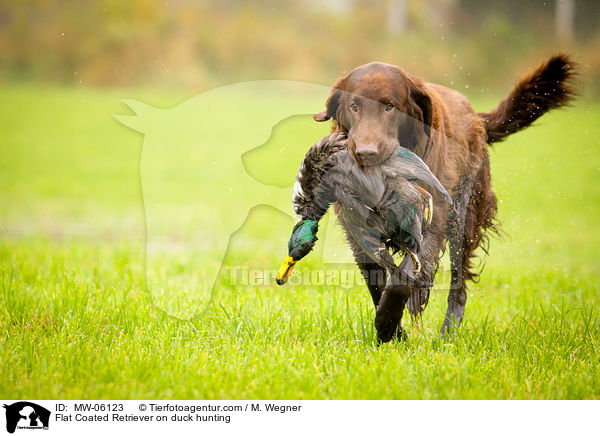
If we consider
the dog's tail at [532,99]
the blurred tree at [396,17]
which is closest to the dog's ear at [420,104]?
the dog's tail at [532,99]

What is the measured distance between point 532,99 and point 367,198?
1.61m

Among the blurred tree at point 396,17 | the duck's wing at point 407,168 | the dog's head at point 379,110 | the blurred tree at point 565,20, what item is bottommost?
the duck's wing at point 407,168

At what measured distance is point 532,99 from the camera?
362cm

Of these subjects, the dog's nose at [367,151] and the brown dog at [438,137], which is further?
the brown dog at [438,137]

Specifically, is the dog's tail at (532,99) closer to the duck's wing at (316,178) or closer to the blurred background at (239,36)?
the duck's wing at (316,178)

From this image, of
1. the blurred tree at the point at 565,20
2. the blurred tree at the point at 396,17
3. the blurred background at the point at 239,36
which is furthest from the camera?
the blurred tree at the point at 396,17

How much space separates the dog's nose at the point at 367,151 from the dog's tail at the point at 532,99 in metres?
1.45

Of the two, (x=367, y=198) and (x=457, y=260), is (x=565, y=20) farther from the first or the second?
(x=367, y=198)

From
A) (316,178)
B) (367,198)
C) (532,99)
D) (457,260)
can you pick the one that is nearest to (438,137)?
(367,198)

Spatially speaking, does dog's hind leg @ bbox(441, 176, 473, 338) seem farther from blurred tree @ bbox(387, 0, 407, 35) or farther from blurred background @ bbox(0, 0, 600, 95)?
blurred tree @ bbox(387, 0, 407, 35)

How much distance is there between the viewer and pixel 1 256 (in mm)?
4359

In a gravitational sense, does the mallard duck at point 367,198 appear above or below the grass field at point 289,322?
above

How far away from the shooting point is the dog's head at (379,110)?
250 centimetres

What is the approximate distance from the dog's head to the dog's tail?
1.05m
